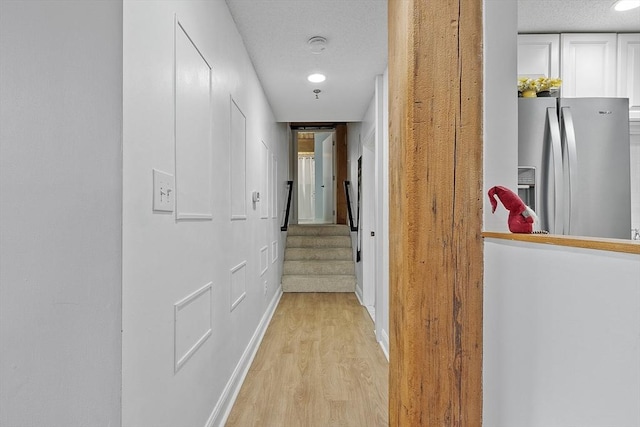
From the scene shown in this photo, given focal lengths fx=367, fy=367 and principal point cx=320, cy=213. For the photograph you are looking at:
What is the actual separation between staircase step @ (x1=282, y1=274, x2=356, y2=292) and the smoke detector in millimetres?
3418

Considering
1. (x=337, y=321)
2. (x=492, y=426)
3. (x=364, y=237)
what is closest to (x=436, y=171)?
(x=492, y=426)

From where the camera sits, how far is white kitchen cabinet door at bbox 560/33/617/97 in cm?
246

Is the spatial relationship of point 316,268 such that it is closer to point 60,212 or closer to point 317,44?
point 317,44

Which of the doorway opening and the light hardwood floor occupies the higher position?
the doorway opening

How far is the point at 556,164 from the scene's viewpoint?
78.2 inches

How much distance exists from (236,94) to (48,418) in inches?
81.5

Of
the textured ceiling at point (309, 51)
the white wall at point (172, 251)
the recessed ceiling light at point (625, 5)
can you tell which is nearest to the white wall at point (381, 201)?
the textured ceiling at point (309, 51)

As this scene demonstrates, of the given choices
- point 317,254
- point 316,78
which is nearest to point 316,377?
point 316,78

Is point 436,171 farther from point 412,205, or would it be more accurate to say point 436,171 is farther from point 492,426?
point 492,426

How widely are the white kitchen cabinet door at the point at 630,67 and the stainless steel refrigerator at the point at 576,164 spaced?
58 centimetres

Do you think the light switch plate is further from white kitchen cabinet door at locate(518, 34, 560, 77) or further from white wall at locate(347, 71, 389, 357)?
white kitchen cabinet door at locate(518, 34, 560, 77)

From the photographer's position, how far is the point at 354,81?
3445mm

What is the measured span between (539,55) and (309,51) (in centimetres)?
161

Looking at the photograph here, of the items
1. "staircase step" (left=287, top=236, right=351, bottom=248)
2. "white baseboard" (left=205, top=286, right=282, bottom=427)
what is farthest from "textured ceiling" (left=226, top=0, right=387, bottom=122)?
"staircase step" (left=287, top=236, right=351, bottom=248)
